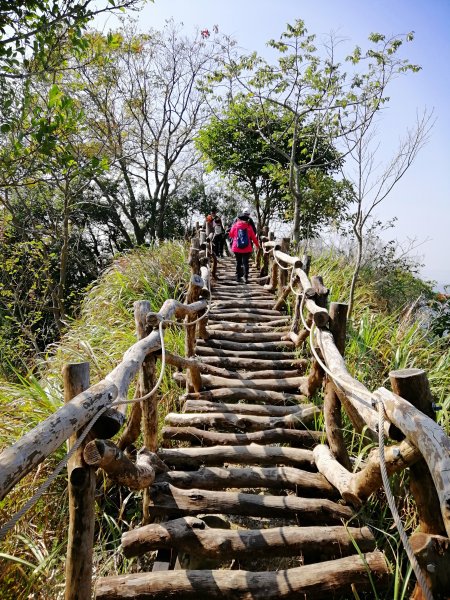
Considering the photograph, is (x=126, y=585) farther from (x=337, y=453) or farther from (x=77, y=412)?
(x=337, y=453)

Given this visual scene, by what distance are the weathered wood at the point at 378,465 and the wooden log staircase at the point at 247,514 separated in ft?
0.98

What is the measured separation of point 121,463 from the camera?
6.53ft

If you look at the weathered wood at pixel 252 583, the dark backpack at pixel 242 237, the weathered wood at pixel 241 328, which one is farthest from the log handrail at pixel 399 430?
the dark backpack at pixel 242 237

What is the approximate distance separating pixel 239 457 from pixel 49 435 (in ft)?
6.35

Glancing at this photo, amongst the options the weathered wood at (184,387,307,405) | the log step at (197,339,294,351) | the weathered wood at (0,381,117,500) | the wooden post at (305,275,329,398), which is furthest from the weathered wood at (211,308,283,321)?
the weathered wood at (0,381,117,500)

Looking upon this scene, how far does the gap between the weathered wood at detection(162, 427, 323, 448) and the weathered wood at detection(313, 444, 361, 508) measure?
283mm

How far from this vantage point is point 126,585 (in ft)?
6.46

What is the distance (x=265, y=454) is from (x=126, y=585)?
134cm

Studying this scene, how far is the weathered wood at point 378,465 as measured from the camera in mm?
1585

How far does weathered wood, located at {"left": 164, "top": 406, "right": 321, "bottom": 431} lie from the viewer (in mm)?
3467

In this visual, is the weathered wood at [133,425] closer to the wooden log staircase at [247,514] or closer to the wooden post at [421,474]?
the wooden log staircase at [247,514]

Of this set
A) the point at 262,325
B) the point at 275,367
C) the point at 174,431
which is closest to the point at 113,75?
the point at 262,325

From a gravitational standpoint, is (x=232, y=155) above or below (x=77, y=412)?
above

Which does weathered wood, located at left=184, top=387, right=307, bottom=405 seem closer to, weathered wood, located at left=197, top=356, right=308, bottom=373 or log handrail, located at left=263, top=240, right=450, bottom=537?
weathered wood, located at left=197, top=356, right=308, bottom=373
